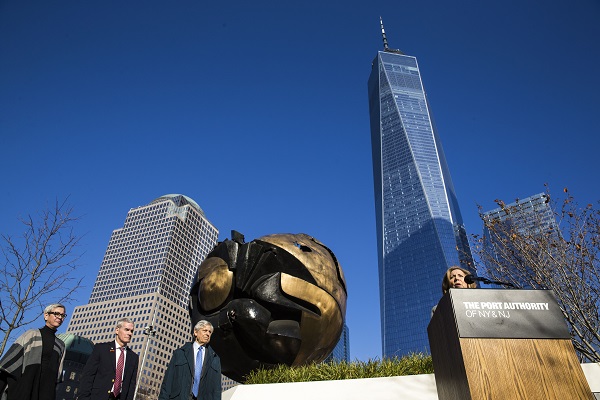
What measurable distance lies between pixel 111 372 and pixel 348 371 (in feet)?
11.8

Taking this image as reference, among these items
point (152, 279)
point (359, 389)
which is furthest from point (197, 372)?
point (152, 279)

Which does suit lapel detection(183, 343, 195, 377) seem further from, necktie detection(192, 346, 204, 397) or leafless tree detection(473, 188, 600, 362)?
leafless tree detection(473, 188, 600, 362)

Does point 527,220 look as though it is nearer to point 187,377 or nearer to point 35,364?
Result: point 187,377

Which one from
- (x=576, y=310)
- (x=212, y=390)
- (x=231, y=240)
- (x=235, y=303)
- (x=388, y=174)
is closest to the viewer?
(x=212, y=390)

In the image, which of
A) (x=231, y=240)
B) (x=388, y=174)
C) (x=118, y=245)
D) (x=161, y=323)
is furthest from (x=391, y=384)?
(x=388, y=174)

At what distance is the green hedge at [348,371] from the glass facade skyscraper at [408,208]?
117 meters

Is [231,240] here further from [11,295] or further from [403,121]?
[403,121]

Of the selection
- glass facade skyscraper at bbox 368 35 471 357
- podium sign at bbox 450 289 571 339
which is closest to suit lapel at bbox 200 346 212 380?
podium sign at bbox 450 289 571 339

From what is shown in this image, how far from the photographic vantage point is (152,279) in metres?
115

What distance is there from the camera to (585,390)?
2.82 m

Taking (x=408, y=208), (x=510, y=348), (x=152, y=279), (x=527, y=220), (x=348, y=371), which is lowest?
(x=510, y=348)

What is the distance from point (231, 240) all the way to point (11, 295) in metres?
4.49

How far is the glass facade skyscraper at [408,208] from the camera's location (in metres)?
130

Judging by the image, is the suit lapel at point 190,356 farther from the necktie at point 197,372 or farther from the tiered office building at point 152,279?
the tiered office building at point 152,279
